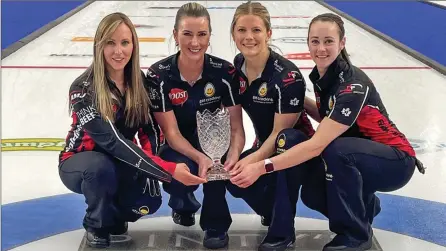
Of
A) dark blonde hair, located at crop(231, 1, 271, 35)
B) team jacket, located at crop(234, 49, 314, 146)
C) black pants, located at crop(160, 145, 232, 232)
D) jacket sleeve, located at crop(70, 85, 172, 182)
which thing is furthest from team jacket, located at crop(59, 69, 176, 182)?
dark blonde hair, located at crop(231, 1, 271, 35)

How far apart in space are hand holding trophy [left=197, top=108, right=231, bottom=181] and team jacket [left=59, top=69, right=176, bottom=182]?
16cm

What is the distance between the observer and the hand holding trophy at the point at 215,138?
294cm

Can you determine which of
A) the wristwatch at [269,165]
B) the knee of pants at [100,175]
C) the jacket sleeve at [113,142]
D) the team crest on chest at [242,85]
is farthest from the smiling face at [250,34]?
the knee of pants at [100,175]

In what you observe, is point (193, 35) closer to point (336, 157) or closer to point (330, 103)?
point (330, 103)

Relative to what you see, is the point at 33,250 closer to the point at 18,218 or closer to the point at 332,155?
the point at 18,218

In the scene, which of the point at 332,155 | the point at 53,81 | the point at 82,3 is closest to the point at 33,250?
the point at 332,155

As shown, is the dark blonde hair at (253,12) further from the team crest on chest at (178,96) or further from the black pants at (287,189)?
the black pants at (287,189)

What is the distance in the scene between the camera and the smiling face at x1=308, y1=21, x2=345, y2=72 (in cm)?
296

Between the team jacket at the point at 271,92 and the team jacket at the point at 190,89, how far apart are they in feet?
0.20

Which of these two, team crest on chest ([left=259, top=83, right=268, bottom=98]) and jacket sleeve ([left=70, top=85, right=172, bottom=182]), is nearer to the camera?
jacket sleeve ([left=70, top=85, right=172, bottom=182])

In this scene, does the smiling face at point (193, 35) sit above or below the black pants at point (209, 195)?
above

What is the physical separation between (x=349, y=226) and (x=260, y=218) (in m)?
0.55

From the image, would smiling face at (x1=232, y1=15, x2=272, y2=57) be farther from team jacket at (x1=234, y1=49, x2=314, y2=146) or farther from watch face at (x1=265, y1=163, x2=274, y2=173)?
watch face at (x1=265, y1=163, x2=274, y2=173)

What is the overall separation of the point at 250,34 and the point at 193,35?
0.23m
